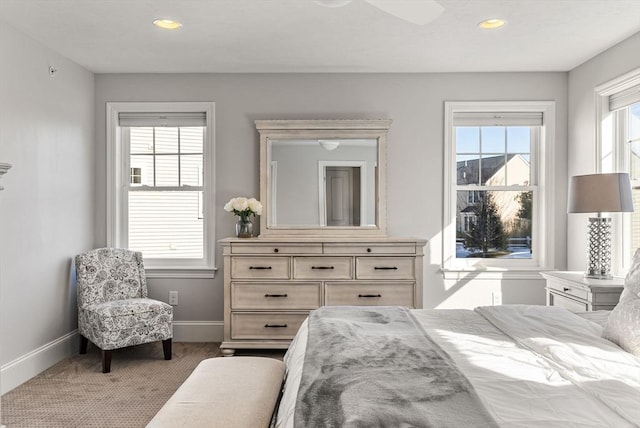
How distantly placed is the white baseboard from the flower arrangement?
108 cm

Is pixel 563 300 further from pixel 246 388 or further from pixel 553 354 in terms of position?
pixel 246 388

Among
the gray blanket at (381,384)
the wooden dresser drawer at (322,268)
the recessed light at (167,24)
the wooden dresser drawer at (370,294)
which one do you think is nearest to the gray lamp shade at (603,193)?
the wooden dresser drawer at (370,294)

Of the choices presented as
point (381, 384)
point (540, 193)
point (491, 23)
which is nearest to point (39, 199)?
point (381, 384)

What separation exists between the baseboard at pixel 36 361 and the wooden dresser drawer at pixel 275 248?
1575 mm

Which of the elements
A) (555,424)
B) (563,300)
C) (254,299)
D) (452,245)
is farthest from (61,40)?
(563,300)

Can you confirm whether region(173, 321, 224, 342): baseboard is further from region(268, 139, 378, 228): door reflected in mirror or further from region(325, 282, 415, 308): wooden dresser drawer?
region(325, 282, 415, 308): wooden dresser drawer

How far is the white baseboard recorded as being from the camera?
328 cm

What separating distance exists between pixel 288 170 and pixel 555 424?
3470 millimetres

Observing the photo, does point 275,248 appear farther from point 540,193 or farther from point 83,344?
point 540,193

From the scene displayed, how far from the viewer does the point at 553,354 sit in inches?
66.6

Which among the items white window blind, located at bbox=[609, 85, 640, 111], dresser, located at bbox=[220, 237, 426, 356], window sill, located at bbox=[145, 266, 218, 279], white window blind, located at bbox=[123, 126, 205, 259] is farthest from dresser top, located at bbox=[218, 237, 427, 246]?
white window blind, located at bbox=[609, 85, 640, 111]

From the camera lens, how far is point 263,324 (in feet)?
13.0

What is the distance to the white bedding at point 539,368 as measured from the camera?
1.22 m

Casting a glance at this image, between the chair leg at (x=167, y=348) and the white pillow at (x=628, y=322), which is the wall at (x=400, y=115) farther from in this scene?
the white pillow at (x=628, y=322)
